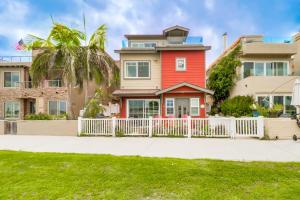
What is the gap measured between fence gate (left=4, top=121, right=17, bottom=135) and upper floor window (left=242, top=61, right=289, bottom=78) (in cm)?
1912

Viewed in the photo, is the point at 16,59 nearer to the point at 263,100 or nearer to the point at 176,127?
the point at 176,127

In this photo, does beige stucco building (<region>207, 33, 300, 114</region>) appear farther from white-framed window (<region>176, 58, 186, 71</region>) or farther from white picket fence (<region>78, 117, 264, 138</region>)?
white picket fence (<region>78, 117, 264, 138</region>)

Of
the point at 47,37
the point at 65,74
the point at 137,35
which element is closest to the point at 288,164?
the point at 65,74

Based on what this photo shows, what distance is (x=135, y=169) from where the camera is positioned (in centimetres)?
573

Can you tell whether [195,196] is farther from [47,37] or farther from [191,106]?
[47,37]

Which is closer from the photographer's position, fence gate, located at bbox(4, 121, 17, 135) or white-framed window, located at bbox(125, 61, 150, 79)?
fence gate, located at bbox(4, 121, 17, 135)

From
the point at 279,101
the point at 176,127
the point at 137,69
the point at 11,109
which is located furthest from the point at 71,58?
the point at 279,101

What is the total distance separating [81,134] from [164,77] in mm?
8600

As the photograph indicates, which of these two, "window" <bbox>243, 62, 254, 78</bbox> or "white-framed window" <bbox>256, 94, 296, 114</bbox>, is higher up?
"window" <bbox>243, 62, 254, 78</bbox>

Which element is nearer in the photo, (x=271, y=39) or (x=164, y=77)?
(x=164, y=77)

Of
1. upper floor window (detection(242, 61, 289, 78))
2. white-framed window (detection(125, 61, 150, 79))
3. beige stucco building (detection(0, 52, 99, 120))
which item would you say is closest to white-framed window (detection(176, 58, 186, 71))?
white-framed window (detection(125, 61, 150, 79))

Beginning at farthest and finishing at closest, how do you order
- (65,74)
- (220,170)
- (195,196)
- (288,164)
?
(65,74) → (288,164) → (220,170) → (195,196)

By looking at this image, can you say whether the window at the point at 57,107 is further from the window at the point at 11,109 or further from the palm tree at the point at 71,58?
the palm tree at the point at 71,58

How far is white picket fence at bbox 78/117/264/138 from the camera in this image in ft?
39.8
